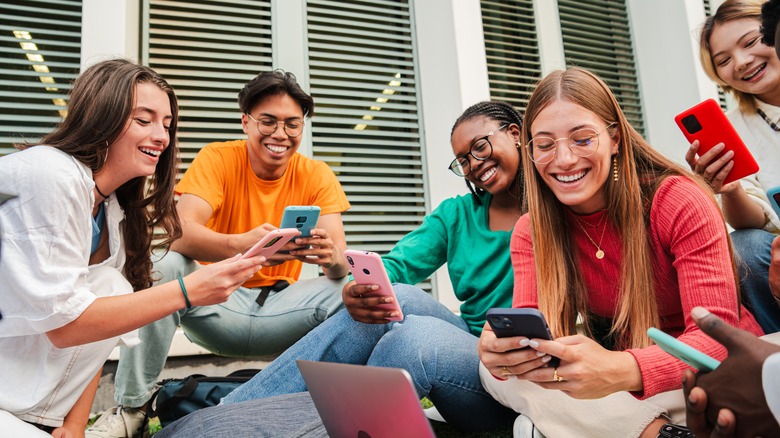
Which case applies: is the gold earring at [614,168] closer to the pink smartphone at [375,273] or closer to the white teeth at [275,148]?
the pink smartphone at [375,273]

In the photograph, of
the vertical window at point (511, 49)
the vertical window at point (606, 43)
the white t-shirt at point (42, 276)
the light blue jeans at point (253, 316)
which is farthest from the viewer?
the vertical window at point (606, 43)

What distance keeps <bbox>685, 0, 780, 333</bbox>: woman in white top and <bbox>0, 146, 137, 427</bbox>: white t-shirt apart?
2.02 meters

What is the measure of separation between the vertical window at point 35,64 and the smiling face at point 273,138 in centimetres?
143

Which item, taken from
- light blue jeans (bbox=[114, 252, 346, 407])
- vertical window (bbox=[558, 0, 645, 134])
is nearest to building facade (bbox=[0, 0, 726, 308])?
vertical window (bbox=[558, 0, 645, 134])

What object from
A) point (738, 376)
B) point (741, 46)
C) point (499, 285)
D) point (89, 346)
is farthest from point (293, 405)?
point (741, 46)

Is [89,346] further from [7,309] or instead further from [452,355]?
[452,355]

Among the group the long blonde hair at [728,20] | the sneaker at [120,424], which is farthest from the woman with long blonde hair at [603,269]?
the sneaker at [120,424]

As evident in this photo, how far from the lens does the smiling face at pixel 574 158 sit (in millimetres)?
1712

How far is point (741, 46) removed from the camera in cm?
251

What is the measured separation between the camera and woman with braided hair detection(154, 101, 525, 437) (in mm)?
1744

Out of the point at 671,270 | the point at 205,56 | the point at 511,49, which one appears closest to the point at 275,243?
the point at 671,270

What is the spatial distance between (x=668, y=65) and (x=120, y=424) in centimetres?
490

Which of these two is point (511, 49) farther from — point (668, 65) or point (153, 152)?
point (153, 152)

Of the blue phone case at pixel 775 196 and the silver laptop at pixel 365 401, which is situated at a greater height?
the blue phone case at pixel 775 196
